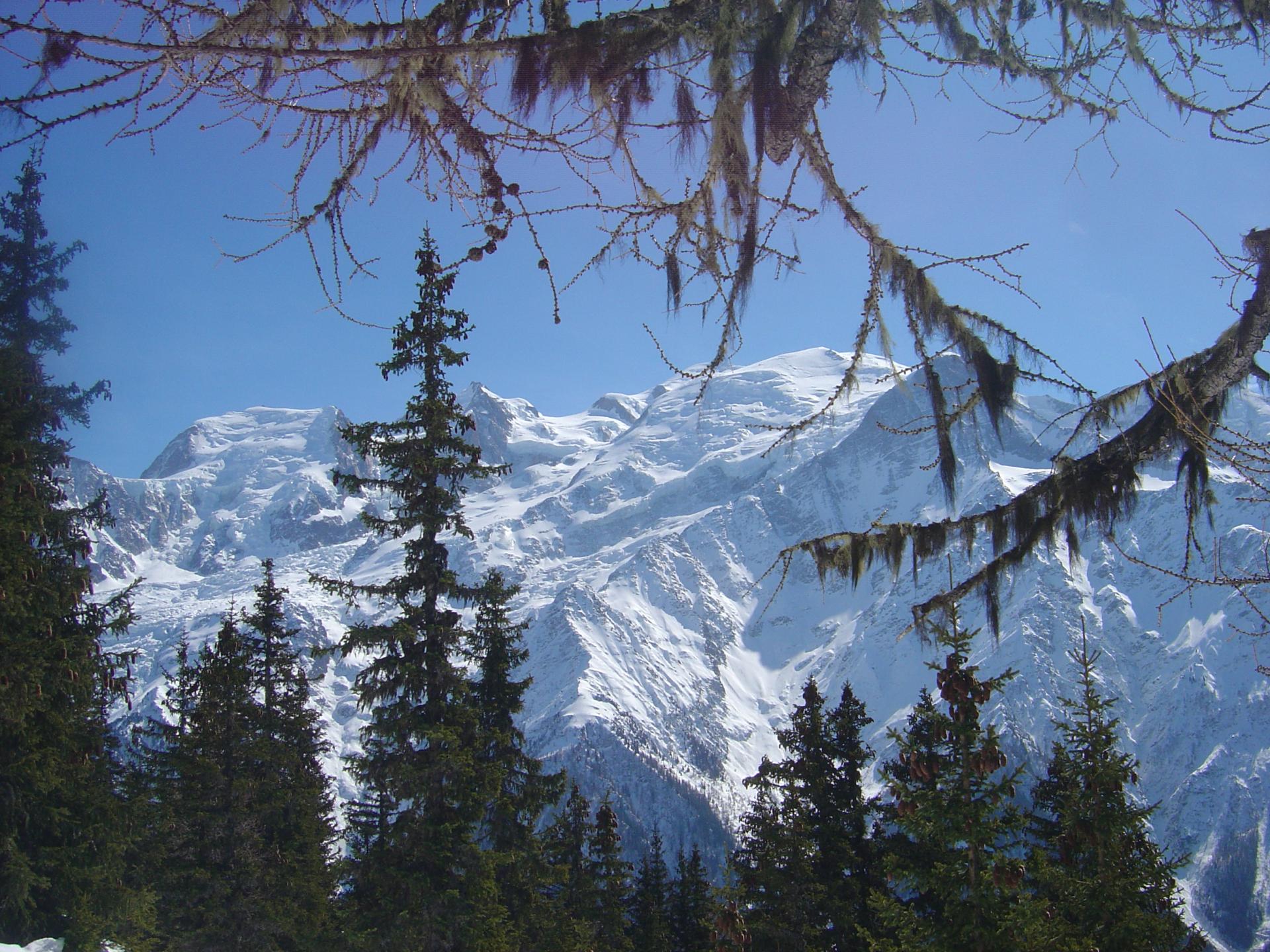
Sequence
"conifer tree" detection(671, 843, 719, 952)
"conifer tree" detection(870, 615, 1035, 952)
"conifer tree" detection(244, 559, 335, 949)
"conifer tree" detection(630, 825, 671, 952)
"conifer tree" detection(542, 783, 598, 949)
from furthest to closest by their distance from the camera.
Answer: "conifer tree" detection(671, 843, 719, 952) → "conifer tree" detection(630, 825, 671, 952) → "conifer tree" detection(542, 783, 598, 949) → "conifer tree" detection(244, 559, 335, 949) → "conifer tree" detection(870, 615, 1035, 952)

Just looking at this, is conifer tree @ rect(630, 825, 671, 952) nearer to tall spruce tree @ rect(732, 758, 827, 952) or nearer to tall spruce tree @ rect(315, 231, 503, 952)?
tall spruce tree @ rect(732, 758, 827, 952)

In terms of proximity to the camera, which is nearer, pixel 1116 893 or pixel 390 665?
pixel 1116 893

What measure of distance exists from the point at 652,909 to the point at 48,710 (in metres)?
14.0

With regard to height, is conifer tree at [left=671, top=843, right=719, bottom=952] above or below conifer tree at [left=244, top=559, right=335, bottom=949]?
below

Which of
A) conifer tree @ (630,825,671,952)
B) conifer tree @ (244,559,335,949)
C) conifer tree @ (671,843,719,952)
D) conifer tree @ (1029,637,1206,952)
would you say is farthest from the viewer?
conifer tree @ (671,843,719,952)

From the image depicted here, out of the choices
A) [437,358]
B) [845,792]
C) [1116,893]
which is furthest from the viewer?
[845,792]

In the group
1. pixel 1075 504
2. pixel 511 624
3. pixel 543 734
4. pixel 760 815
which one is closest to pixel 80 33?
pixel 1075 504

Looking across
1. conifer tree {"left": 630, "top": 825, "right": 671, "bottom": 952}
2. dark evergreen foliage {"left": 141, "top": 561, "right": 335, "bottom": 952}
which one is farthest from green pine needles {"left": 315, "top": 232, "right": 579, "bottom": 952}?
conifer tree {"left": 630, "top": 825, "right": 671, "bottom": 952}

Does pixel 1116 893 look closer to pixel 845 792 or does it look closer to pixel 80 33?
pixel 845 792

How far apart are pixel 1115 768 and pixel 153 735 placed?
13.8 m

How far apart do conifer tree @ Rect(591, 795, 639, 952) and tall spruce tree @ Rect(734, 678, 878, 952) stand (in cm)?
437

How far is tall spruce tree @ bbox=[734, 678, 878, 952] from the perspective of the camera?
38.2 ft

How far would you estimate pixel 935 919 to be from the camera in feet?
26.7

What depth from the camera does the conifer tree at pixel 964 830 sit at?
6.73 meters
